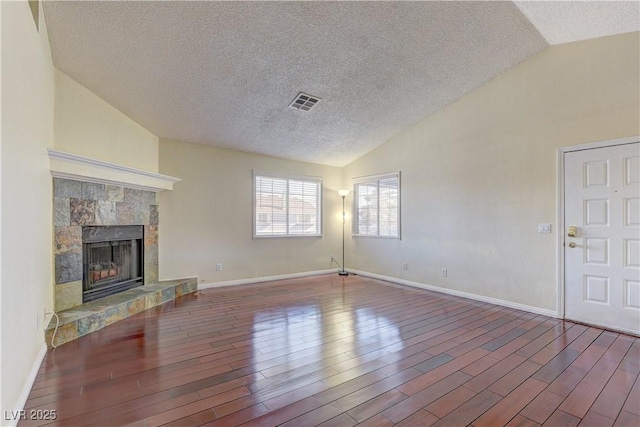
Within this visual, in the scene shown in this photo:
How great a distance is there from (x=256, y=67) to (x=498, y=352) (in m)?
3.74

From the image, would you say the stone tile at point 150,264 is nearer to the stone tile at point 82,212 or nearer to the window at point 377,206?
the stone tile at point 82,212

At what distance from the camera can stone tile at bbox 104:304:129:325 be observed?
11.4 feet

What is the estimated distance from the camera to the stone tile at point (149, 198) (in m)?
4.62

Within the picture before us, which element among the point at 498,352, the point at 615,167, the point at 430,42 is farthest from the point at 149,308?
the point at 615,167

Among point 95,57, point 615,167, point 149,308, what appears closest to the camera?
point 95,57

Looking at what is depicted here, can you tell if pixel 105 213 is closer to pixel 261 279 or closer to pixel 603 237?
pixel 261 279

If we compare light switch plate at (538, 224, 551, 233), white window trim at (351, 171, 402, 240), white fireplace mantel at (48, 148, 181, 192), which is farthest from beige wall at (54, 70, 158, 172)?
light switch plate at (538, 224, 551, 233)

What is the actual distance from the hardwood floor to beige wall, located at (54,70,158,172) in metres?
2.03

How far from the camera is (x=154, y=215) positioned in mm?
4824

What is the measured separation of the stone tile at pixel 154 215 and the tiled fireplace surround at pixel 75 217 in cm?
41

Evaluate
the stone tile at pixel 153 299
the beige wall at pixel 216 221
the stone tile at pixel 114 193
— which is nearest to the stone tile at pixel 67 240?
→ the stone tile at pixel 114 193

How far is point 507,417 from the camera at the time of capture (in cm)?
192

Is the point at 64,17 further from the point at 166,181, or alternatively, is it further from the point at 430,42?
the point at 430,42

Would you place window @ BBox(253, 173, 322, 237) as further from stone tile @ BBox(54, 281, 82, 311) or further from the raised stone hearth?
stone tile @ BBox(54, 281, 82, 311)
